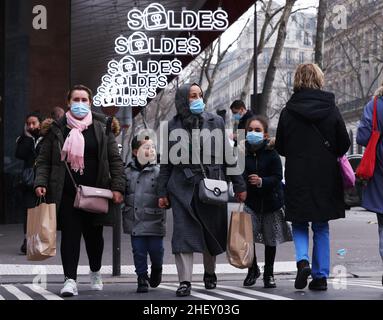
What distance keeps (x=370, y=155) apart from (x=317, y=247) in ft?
3.21

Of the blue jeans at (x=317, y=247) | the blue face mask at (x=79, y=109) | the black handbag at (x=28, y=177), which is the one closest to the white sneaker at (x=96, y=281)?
the blue face mask at (x=79, y=109)

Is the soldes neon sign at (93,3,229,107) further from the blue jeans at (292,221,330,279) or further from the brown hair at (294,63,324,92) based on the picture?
the blue jeans at (292,221,330,279)

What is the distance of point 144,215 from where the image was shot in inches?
346

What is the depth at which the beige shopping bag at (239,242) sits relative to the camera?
8.50 m

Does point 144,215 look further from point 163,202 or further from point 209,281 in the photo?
point 209,281

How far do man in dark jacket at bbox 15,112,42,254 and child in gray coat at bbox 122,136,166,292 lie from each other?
2951 mm

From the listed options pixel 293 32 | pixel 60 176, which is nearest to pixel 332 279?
pixel 60 176

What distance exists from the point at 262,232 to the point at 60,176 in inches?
78.6

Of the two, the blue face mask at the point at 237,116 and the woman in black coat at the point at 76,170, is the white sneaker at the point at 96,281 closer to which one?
the woman in black coat at the point at 76,170

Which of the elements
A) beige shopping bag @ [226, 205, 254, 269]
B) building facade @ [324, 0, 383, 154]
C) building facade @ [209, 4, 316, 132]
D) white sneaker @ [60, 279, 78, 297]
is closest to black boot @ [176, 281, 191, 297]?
beige shopping bag @ [226, 205, 254, 269]

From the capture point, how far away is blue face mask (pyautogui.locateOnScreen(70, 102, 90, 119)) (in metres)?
8.39

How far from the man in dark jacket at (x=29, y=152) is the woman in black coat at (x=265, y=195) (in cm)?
358

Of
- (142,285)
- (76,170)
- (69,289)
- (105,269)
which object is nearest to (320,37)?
(105,269)

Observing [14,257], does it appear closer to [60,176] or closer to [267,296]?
[60,176]
